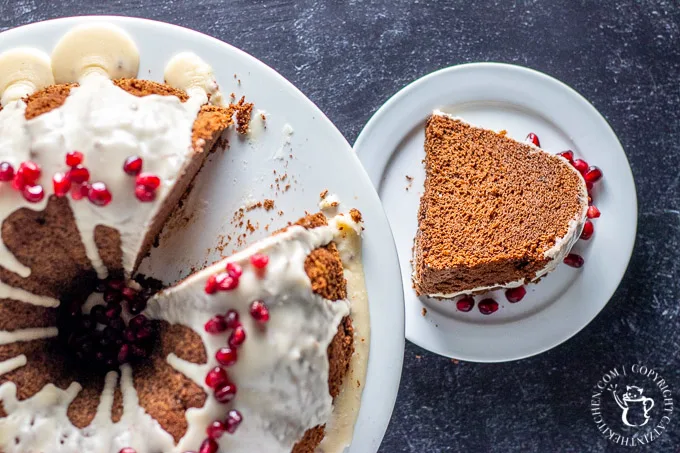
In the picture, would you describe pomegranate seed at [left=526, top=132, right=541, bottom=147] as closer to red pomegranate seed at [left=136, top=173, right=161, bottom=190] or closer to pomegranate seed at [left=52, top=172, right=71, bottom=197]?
red pomegranate seed at [left=136, top=173, right=161, bottom=190]

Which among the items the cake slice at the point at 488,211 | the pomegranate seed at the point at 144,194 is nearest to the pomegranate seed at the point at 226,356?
the pomegranate seed at the point at 144,194

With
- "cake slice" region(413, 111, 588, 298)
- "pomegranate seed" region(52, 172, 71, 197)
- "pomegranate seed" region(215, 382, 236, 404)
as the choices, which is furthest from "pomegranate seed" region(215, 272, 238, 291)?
"cake slice" region(413, 111, 588, 298)

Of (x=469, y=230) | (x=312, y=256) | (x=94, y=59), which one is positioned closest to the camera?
(x=312, y=256)

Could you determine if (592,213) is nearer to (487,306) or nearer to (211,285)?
(487,306)

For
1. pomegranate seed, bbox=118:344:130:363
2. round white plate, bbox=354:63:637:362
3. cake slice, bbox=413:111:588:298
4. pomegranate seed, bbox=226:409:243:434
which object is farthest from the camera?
round white plate, bbox=354:63:637:362

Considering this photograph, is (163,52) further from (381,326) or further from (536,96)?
(536,96)

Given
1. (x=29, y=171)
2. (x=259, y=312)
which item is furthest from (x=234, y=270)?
(x=29, y=171)

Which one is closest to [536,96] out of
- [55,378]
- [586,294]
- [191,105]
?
[586,294]
